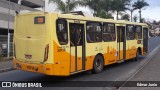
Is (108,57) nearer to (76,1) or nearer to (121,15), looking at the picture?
(76,1)

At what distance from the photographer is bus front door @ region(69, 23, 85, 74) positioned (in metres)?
12.2

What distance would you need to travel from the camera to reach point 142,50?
21312 millimetres

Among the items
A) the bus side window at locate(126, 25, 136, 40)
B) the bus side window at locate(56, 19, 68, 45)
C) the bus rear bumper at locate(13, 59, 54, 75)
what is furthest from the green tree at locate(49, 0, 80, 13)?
the bus side window at locate(56, 19, 68, 45)

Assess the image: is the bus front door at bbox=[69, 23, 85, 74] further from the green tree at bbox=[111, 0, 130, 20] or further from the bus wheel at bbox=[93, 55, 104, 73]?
the green tree at bbox=[111, 0, 130, 20]

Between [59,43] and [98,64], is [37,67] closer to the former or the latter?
[59,43]

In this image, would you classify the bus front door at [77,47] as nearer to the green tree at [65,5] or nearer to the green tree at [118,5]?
the green tree at [65,5]

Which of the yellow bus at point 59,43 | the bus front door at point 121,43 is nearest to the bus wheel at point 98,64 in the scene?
the yellow bus at point 59,43

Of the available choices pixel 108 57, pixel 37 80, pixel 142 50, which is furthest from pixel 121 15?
pixel 37 80

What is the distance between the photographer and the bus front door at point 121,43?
16.9 m

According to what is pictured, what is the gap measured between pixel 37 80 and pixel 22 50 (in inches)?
56.0

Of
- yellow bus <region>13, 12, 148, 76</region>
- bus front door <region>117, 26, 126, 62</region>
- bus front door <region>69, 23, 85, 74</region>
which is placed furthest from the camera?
bus front door <region>117, 26, 126, 62</region>

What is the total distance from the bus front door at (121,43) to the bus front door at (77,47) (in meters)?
4.29

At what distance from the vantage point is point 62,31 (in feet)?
38.4

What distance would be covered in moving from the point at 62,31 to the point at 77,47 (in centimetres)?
126
